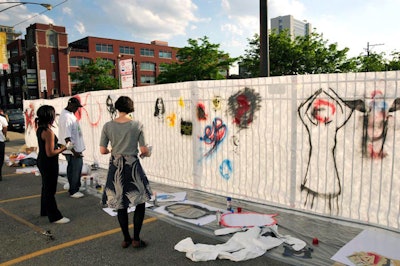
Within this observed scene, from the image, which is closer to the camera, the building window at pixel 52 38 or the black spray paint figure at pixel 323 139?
the black spray paint figure at pixel 323 139

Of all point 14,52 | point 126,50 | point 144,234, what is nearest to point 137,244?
point 144,234

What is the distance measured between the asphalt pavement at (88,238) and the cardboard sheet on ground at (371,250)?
2.28 feet

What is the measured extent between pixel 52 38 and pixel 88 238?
70.7 metres

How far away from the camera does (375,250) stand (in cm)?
370

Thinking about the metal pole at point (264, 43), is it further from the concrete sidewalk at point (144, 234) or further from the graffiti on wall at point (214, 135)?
the concrete sidewalk at point (144, 234)

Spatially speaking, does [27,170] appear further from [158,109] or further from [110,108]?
[158,109]

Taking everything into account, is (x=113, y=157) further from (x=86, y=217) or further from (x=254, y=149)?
(x=254, y=149)

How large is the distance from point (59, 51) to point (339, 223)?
232ft

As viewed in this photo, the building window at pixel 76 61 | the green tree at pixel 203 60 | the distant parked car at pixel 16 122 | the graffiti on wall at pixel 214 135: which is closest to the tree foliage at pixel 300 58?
the green tree at pixel 203 60

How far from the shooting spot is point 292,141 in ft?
16.4

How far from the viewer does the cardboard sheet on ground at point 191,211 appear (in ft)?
16.2

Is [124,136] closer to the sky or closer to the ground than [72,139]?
closer to the sky

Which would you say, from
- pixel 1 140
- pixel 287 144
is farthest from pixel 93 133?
pixel 287 144

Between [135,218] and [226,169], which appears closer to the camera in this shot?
[135,218]
